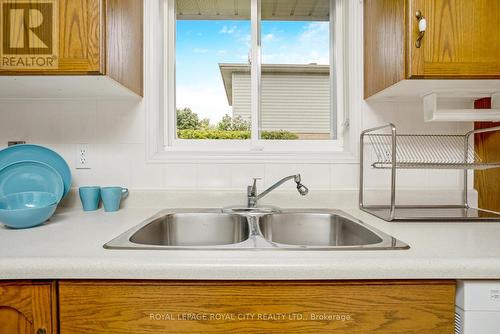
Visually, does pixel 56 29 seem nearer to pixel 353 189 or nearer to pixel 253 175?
pixel 253 175

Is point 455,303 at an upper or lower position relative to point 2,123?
lower

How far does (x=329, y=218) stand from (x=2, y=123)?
4.97ft

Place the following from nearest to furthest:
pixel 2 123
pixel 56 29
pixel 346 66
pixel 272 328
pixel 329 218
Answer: pixel 272 328, pixel 56 29, pixel 329 218, pixel 2 123, pixel 346 66

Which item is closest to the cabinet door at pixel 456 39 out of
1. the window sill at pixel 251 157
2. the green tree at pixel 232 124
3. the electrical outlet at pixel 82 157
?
the window sill at pixel 251 157

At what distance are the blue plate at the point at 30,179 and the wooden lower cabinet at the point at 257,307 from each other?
0.68 metres

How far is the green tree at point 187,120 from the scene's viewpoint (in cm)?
167

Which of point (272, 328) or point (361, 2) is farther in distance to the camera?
point (361, 2)

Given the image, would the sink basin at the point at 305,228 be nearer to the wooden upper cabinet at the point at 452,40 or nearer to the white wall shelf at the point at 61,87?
the wooden upper cabinet at the point at 452,40

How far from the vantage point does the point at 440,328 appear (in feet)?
2.47

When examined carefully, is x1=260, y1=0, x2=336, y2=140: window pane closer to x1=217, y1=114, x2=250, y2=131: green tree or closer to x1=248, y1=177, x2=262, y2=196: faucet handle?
x1=217, y1=114, x2=250, y2=131: green tree

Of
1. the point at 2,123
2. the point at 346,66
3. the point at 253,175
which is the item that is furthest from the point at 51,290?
the point at 346,66

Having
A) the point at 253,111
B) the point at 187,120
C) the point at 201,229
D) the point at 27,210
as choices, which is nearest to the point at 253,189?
the point at 201,229

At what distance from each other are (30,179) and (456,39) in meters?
1.67

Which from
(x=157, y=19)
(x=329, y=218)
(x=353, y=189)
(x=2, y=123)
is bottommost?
(x=329, y=218)
